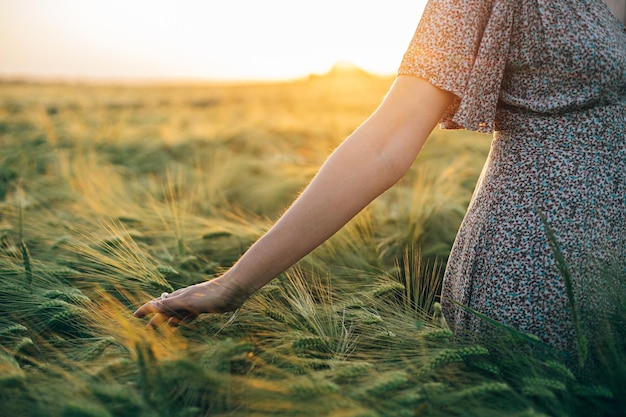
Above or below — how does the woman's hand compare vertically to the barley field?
above

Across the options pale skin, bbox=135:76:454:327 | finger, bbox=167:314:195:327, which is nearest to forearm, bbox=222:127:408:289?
pale skin, bbox=135:76:454:327

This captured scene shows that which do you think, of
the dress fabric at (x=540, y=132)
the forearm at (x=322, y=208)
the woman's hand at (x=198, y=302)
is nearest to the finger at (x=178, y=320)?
the woman's hand at (x=198, y=302)

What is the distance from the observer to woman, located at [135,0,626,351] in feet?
2.72

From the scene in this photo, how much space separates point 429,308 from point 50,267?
1.01 m

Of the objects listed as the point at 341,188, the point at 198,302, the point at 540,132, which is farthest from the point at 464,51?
the point at 198,302

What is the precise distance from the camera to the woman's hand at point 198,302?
2.79 ft

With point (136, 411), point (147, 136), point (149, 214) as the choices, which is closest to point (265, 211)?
point (149, 214)

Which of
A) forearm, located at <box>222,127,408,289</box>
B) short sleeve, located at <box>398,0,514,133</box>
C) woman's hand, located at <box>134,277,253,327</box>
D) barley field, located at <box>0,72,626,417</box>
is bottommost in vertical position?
barley field, located at <box>0,72,626,417</box>

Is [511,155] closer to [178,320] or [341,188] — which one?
[341,188]

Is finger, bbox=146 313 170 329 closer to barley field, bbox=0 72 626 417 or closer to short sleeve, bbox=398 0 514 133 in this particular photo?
barley field, bbox=0 72 626 417

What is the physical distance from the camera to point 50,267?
1.38 metres

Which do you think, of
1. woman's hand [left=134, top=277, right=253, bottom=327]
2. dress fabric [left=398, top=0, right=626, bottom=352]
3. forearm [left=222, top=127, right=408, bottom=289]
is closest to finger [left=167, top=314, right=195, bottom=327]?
woman's hand [left=134, top=277, right=253, bottom=327]

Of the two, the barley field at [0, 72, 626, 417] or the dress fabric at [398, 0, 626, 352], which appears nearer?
the barley field at [0, 72, 626, 417]

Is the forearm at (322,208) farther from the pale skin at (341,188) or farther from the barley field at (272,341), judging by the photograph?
the barley field at (272,341)
